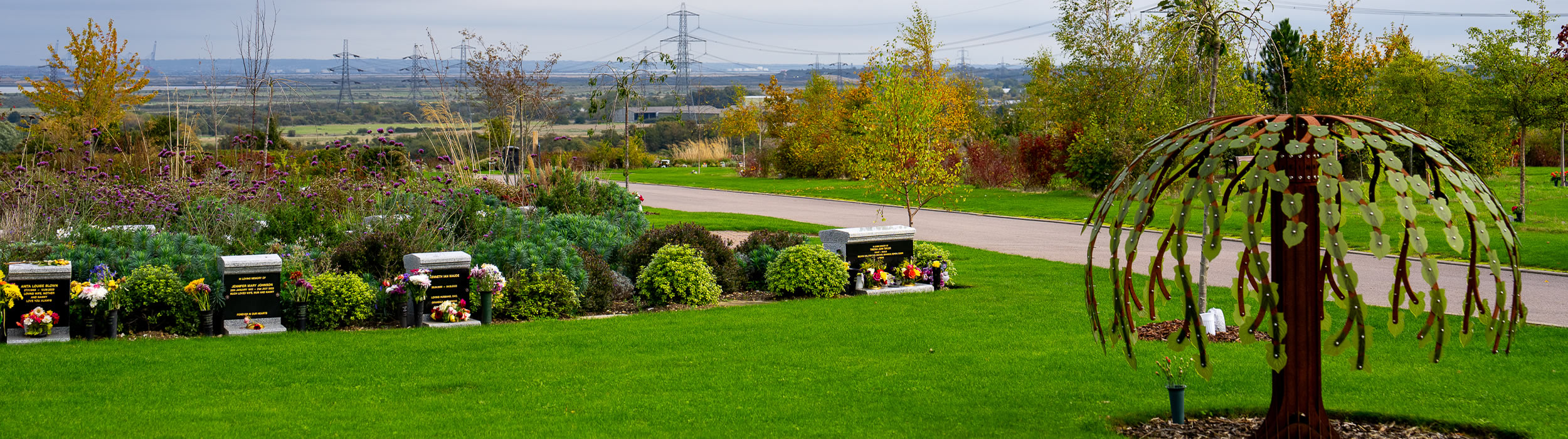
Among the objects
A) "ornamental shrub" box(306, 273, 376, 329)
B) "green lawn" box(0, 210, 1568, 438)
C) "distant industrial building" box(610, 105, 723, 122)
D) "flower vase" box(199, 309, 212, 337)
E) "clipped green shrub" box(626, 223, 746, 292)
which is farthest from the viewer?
"distant industrial building" box(610, 105, 723, 122)

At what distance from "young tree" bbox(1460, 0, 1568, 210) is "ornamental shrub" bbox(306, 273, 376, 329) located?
19953 mm

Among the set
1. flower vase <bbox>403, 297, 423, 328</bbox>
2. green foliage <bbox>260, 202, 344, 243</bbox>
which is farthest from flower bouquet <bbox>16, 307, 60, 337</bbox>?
green foliage <bbox>260, 202, 344, 243</bbox>

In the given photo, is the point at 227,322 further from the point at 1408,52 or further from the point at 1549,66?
the point at 1408,52

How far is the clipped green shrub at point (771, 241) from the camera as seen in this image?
12320 millimetres

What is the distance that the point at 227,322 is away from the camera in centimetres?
889

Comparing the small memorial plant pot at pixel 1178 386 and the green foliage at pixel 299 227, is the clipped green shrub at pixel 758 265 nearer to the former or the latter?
the green foliage at pixel 299 227

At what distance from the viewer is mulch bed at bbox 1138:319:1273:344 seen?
8.38 meters

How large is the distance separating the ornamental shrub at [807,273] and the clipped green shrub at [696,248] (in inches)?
19.4

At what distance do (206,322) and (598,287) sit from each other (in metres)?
3.35

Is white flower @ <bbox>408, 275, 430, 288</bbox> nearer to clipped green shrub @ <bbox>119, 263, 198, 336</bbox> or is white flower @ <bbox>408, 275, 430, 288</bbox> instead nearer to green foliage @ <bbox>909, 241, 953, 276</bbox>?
clipped green shrub @ <bbox>119, 263, 198, 336</bbox>

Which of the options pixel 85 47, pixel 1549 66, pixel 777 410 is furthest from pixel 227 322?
pixel 85 47

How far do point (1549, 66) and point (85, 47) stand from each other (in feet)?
117

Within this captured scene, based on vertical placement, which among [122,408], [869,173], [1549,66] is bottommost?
[122,408]

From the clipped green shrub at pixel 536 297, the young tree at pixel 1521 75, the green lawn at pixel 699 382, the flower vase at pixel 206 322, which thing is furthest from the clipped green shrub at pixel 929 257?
the young tree at pixel 1521 75
